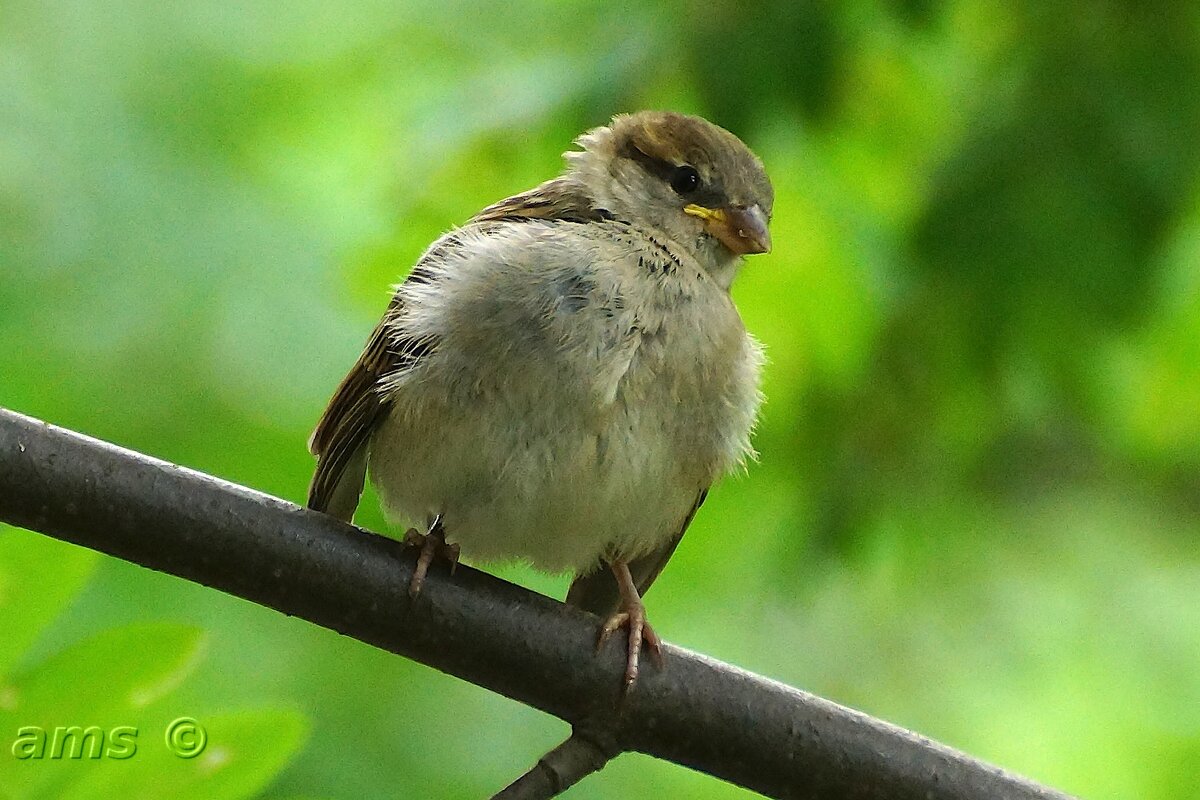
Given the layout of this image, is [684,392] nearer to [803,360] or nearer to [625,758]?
[803,360]

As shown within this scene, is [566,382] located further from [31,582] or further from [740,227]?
[31,582]

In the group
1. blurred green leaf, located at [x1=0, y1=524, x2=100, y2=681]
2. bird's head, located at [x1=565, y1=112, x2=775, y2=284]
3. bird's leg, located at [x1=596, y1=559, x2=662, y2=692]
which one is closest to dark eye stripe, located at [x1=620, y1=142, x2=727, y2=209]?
bird's head, located at [x1=565, y1=112, x2=775, y2=284]

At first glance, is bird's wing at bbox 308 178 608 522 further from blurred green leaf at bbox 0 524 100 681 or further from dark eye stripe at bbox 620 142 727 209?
blurred green leaf at bbox 0 524 100 681

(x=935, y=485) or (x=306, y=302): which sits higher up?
(x=935, y=485)

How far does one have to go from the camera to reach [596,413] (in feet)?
9.81

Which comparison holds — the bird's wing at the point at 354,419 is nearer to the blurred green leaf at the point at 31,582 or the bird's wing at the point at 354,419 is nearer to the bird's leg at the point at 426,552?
the bird's leg at the point at 426,552

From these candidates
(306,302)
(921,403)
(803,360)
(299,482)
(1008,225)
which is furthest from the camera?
(306,302)

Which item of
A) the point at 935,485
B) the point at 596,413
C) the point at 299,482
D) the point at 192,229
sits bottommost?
the point at 299,482

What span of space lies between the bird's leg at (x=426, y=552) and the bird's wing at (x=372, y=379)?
413mm

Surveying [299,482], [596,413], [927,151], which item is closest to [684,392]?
[596,413]

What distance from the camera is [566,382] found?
2.98 m

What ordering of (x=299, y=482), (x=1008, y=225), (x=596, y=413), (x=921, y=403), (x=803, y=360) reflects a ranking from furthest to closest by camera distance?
(x=299, y=482) → (x=803, y=360) → (x=921, y=403) → (x=1008, y=225) → (x=596, y=413)

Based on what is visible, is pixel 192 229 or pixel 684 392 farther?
pixel 192 229

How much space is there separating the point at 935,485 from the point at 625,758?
1.12 metres
